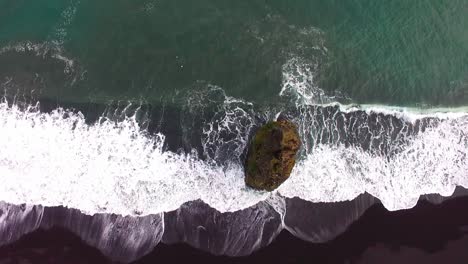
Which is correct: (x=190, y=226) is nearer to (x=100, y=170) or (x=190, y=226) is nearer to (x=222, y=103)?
(x=100, y=170)

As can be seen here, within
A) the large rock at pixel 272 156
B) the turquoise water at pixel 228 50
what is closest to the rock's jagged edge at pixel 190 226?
the large rock at pixel 272 156

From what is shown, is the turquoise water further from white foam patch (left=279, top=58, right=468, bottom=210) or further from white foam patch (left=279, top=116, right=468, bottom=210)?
white foam patch (left=279, top=116, right=468, bottom=210)

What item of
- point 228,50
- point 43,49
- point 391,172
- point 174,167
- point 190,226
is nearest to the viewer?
point 190,226

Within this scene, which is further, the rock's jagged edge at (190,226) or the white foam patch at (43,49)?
the white foam patch at (43,49)

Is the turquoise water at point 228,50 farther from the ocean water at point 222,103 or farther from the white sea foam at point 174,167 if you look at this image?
the white sea foam at point 174,167

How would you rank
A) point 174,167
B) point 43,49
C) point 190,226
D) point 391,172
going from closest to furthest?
point 190,226
point 174,167
point 391,172
point 43,49

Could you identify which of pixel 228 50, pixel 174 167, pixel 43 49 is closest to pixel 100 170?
pixel 174 167

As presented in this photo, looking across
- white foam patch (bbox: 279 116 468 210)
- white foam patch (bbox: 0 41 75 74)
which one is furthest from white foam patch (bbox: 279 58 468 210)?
white foam patch (bbox: 0 41 75 74)
